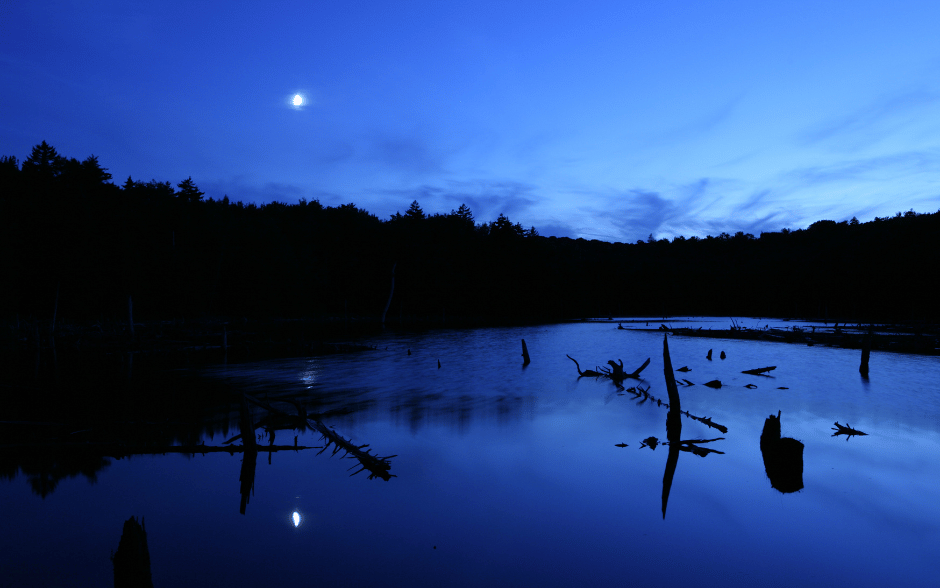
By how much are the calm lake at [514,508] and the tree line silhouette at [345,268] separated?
1775 inches

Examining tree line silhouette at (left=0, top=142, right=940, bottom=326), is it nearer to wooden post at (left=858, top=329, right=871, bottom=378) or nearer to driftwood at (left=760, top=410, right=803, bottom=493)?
driftwood at (left=760, top=410, right=803, bottom=493)

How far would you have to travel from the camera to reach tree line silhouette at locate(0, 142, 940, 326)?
173ft

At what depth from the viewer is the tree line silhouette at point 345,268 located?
173ft

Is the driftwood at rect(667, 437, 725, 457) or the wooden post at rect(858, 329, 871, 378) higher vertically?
the wooden post at rect(858, 329, 871, 378)

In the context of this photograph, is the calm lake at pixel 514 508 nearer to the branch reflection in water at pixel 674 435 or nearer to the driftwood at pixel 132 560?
the branch reflection in water at pixel 674 435

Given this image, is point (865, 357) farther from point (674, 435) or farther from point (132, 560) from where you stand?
point (132, 560)

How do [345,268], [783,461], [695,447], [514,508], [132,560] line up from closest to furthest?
[132,560] < [514,508] < [783,461] < [695,447] < [345,268]

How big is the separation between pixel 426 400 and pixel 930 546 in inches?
628

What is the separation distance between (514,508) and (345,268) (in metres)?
97.3

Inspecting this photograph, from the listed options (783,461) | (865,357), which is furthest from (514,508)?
(865,357)

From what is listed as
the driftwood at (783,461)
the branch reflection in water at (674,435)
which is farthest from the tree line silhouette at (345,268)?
the driftwood at (783,461)

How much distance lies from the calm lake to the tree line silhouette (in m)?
45.1

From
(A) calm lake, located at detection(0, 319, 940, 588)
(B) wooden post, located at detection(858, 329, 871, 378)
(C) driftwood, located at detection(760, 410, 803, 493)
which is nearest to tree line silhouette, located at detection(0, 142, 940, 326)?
(A) calm lake, located at detection(0, 319, 940, 588)

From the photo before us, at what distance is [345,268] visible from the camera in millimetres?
102750
